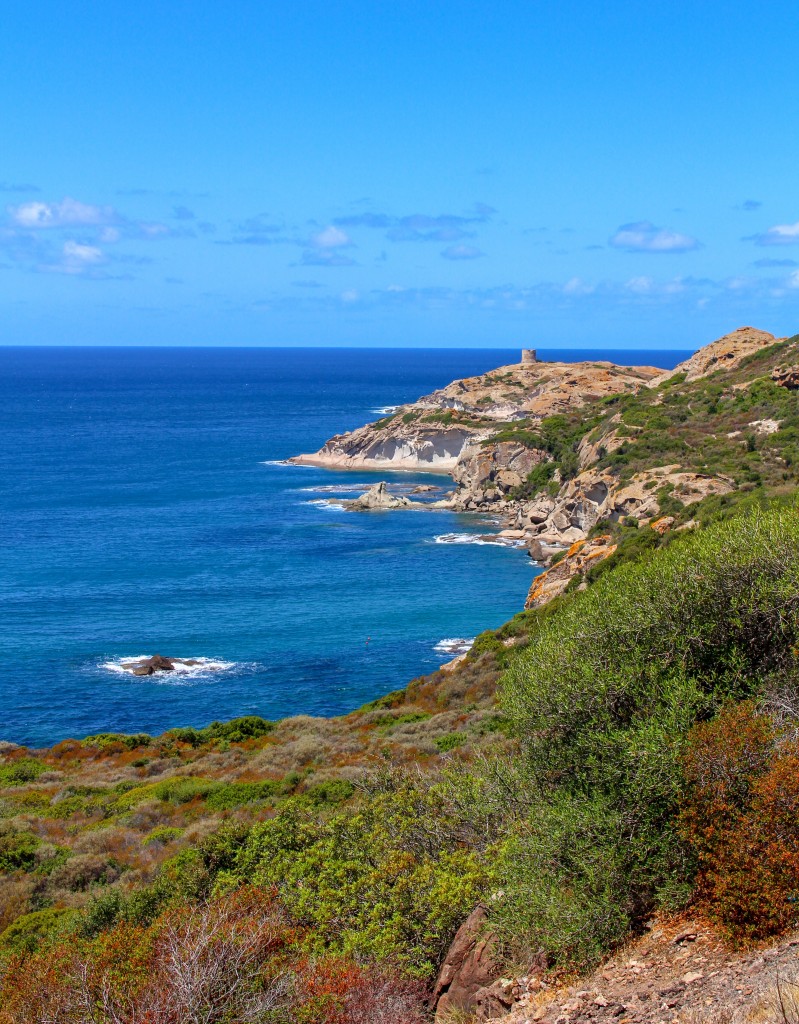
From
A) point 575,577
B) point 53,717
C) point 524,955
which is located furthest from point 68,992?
point 575,577

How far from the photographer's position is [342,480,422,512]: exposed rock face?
297ft

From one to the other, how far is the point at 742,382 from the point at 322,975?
250ft

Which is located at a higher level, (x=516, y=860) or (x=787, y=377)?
(x=787, y=377)

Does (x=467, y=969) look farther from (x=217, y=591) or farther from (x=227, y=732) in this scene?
(x=217, y=591)

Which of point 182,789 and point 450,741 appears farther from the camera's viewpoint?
point 450,741

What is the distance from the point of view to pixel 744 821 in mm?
10680

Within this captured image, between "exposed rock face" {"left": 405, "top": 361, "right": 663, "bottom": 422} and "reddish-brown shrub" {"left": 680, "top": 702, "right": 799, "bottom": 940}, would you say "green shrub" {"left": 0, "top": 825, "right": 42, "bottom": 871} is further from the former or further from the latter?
"exposed rock face" {"left": 405, "top": 361, "right": 663, "bottom": 422}

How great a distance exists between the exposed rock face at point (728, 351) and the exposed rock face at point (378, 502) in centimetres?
3159

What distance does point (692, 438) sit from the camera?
6781cm

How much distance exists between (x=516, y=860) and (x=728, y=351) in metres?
89.3

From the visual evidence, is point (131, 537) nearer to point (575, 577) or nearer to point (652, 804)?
point (575, 577)

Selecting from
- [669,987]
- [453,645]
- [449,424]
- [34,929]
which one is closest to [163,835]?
[34,929]

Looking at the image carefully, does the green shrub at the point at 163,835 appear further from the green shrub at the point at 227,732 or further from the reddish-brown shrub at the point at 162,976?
the green shrub at the point at 227,732

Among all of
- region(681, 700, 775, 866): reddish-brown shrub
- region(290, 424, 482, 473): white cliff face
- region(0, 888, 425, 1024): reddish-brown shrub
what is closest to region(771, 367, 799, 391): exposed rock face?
region(290, 424, 482, 473): white cliff face
